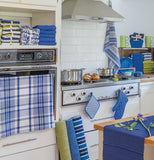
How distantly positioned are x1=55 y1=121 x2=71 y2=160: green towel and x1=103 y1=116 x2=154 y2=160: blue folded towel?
117cm

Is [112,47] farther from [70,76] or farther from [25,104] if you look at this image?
[25,104]

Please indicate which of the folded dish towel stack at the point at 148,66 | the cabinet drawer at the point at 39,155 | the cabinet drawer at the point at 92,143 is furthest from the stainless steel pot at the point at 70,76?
the folded dish towel stack at the point at 148,66

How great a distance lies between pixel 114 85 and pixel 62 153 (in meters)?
1.15

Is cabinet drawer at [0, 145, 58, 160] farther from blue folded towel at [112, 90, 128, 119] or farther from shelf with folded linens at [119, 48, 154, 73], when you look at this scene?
shelf with folded linens at [119, 48, 154, 73]

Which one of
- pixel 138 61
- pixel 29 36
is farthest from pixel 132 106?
pixel 29 36

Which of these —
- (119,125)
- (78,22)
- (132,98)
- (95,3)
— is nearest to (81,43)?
(78,22)

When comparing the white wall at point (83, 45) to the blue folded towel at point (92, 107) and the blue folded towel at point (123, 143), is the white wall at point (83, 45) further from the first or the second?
the blue folded towel at point (123, 143)

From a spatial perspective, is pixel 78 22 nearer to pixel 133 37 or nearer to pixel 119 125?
pixel 133 37

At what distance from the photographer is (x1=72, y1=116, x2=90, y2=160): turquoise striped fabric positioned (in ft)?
11.7

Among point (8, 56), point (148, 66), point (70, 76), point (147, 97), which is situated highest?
point (8, 56)

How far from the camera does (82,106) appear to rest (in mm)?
3764

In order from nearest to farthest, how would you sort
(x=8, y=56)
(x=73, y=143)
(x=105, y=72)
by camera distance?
1. (x=8, y=56)
2. (x=73, y=143)
3. (x=105, y=72)

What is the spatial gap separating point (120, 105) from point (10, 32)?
5.60 ft

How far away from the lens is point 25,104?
3.11m
